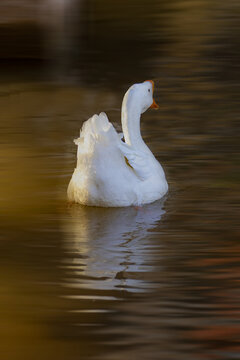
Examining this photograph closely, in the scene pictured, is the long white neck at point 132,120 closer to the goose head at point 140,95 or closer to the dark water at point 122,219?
the goose head at point 140,95

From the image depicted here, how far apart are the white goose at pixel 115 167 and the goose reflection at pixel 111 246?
0.11m

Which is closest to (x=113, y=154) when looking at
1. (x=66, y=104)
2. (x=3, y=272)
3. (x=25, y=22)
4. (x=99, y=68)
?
(x=3, y=272)

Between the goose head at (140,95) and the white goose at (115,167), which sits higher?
the goose head at (140,95)

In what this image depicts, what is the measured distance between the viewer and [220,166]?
23.8 feet

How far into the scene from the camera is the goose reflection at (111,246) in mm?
4961

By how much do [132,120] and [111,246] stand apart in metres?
1.52

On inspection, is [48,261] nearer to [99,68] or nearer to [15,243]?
[15,243]

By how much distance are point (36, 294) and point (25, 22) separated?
383 inches

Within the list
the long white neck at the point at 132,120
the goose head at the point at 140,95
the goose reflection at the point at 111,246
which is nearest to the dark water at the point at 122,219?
the goose reflection at the point at 111,246

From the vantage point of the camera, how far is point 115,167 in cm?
610

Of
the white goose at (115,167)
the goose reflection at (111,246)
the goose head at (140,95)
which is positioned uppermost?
the goose head at (140,95)

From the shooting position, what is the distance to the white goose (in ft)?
19.9

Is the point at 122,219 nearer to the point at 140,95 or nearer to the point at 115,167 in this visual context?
the point at 115,167

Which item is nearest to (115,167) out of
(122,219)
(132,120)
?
(122,219)
